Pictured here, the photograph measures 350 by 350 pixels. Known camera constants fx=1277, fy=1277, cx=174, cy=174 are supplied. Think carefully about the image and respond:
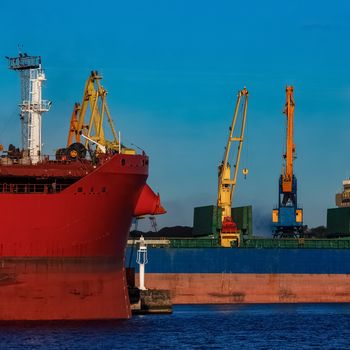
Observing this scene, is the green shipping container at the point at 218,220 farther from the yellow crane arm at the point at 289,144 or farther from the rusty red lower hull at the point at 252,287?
the rusty red lower hull at the point at 252,287

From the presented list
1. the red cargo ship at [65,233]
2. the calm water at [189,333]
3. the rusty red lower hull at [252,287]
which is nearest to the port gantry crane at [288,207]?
the rusty red lower hull at [252,287]

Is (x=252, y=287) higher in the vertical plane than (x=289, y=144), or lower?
lower

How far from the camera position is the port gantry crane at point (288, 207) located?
9125 centimetres

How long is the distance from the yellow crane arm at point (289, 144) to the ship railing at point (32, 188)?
41.9 meters

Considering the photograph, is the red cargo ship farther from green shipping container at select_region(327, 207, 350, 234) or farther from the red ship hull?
green shipping container at select_region(327, 207, 350, 234)

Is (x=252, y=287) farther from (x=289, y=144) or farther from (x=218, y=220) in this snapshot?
(x=289, y=144)

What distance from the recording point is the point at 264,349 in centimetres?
4519

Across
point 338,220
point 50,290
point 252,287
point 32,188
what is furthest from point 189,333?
point 338,220

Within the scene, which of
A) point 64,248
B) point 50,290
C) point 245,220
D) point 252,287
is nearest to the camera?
Answer: point 50,290

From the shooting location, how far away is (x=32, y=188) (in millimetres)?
52000

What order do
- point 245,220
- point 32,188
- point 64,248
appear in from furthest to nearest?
1. point 245,220
2. point 32,188
3. point 64,248

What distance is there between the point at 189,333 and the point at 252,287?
3111cm

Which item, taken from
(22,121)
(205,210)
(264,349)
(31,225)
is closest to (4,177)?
(31,225)

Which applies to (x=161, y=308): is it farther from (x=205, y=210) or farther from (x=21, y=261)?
(x=205, y=210)
